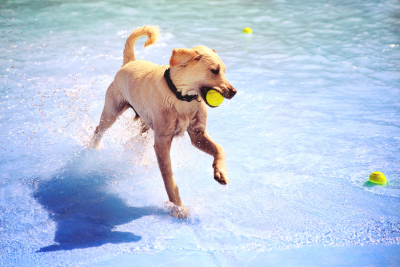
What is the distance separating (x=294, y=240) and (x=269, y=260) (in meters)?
0.32

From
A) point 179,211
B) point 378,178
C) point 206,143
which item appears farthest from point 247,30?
point 179,211

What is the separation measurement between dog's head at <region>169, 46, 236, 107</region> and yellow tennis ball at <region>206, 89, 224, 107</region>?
2cm

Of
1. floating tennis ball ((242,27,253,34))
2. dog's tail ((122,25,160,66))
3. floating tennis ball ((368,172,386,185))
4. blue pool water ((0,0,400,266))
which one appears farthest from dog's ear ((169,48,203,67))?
floating tennis ball ((242,27,253,34))

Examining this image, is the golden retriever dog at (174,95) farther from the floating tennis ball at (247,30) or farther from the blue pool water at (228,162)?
the floating tennis ball at (247,30)

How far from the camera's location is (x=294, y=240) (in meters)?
2.90

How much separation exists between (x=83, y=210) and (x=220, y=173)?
4.36 feet

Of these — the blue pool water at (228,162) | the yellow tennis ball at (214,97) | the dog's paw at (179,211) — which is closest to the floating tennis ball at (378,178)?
the blue pool water at (228,162)

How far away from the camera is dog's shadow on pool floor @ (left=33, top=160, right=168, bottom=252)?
2.90m

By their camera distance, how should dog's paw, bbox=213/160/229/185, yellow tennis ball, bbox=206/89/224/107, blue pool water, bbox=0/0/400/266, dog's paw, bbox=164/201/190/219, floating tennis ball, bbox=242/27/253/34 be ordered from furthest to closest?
floating tennis ball, bbox=242/27/253/34 → dog's paw, bbox=164/201/190/219 → blue pool water, bbox=0/0/400/266 → dog's paw, bbox=213/160/229/185 → yellow tennis ball, bbox=206/89/224/107

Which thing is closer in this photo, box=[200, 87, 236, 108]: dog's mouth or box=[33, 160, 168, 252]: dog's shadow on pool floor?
box=[200, 87, 236, 108]: dog's mouth

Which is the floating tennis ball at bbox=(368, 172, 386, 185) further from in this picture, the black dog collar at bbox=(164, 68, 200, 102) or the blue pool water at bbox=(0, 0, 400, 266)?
the black dog collar at bbox=(164, 68, 200, 102)

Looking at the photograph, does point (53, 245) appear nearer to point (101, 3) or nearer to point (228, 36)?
Answer: point (228, 36)

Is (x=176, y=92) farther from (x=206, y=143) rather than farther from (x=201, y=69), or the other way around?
(x=206, y=143)

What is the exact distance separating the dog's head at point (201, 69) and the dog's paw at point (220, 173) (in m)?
0.55
